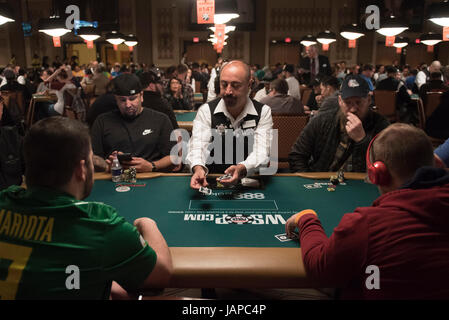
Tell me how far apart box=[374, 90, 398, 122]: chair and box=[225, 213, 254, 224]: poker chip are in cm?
638

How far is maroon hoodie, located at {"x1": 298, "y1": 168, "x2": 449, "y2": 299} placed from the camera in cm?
105

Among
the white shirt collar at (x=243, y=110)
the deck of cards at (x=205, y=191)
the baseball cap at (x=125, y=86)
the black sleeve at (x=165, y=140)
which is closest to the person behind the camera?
the deck of cards at (x=205, y=191)

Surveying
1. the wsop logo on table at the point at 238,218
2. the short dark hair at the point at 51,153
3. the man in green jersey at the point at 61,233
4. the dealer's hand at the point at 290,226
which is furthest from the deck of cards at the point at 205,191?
the short dark hair at the point at 51,153

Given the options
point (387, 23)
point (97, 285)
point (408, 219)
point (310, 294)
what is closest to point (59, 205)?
point (97, 285)

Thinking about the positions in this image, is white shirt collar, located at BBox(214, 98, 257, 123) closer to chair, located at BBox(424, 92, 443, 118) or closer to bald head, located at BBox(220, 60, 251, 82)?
bald head, located at BBox(220, 60, 251, 82)

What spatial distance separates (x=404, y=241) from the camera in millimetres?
1053

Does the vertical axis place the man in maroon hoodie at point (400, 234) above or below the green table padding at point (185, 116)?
above

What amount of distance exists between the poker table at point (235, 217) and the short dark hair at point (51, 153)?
1.65 ft

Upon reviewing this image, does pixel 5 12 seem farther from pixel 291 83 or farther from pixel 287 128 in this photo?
pixel 291 83

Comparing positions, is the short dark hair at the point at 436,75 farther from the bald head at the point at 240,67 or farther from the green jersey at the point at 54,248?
the green jersey at the point at 54,248

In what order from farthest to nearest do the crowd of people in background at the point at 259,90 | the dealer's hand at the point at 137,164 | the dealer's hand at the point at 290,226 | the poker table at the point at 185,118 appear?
the poker table at the point at 185,118 → the crowd of people in background at the point at 259,90 → the dealer's hand at the point at 137,164 → the dealer's hand at the point at 290,226

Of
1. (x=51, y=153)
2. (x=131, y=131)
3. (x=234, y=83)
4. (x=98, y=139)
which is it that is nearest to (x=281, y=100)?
(x=234, y=83)

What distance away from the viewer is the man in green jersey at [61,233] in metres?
1.01

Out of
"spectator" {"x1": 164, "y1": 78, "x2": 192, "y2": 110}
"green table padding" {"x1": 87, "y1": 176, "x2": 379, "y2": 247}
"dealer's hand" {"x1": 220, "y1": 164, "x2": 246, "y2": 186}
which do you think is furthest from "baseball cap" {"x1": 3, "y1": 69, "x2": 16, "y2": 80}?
"dealer's hand" {"x1": 220, "y1": 164, "x2": 246, "y2": 186}
